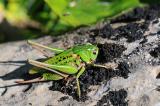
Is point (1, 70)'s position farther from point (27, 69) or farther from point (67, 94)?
point (67, 94)

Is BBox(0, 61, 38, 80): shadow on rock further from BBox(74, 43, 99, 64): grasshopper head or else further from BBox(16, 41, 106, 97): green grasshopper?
BBox(74, 43, 99, 64): grasshopper head

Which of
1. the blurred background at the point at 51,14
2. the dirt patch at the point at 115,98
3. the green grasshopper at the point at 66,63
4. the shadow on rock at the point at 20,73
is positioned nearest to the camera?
the dirt patch at the point at 115,98

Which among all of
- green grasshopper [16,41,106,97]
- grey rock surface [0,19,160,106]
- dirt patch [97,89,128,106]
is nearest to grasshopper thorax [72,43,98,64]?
green grasshopper [16,41,106,97]

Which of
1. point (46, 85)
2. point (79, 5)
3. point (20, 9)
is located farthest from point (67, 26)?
point (46, 85)

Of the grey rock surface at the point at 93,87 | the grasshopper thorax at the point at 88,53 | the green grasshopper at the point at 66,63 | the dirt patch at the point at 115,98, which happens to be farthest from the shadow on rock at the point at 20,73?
the dirt patch at the point at 115,98

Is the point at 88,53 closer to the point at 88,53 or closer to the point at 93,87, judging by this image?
the point at 88,53

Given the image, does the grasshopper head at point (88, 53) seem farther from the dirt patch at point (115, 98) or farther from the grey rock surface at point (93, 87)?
the dirt patch at point (115, 98)

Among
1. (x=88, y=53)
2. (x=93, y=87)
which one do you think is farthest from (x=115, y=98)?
(x=88, y=53)
